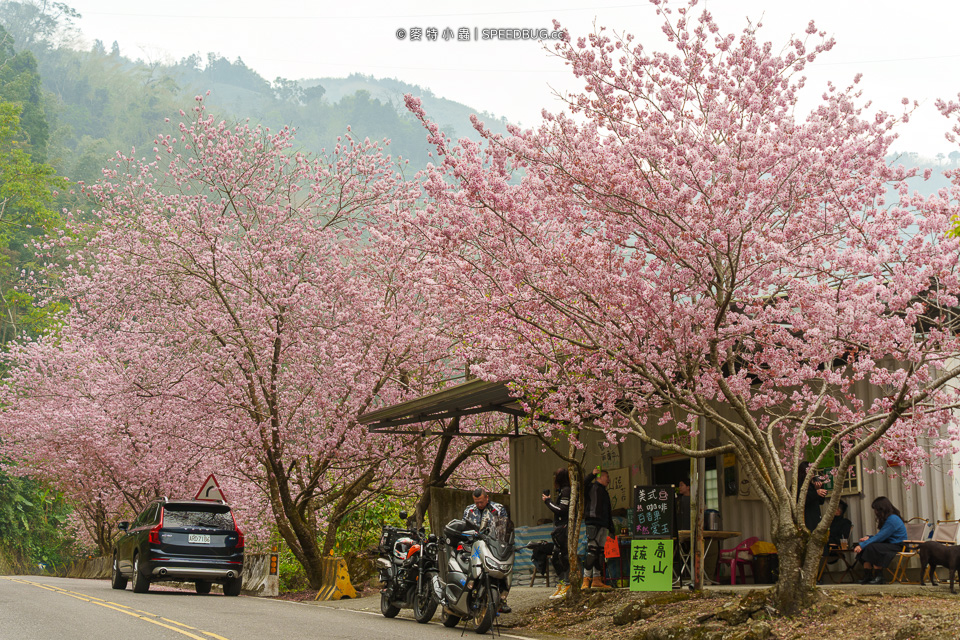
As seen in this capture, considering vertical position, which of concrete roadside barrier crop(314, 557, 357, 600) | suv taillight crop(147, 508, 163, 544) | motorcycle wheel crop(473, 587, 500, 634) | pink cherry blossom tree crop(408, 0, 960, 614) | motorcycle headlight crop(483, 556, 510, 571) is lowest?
concrete roadside barrier crop(314, 557, 357, 600)

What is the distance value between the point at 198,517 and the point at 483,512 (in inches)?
334

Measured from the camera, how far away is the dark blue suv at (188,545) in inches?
693

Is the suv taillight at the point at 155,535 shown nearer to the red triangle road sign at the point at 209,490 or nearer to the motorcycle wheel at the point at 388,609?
the red triangle road sign at the point at 209,490

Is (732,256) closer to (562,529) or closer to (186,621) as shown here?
(562,529)

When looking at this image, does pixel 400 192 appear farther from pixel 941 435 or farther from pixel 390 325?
pixel 941 435

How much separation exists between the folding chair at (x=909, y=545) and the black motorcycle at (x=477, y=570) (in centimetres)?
467

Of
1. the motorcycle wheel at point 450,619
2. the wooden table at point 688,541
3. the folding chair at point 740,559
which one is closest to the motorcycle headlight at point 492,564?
the motorcycle wheel at point 450,619

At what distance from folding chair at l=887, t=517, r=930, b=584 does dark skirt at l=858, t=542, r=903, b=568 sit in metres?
0.08

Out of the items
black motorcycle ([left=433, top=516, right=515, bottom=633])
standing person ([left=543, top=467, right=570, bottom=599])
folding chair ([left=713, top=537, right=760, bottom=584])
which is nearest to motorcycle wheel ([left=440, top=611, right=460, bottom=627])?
black motorcycle ([left=433, top=516, right=515, bottom=633])

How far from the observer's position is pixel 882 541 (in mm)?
10930

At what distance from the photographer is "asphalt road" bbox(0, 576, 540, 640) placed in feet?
33.9

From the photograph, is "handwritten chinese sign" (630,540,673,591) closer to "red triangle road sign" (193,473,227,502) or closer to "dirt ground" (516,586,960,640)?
"dirt ground" (516,586,960,640)

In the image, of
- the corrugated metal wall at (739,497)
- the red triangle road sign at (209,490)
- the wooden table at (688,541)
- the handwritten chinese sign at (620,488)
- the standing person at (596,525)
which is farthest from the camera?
the red triangle road sign at (209,490)

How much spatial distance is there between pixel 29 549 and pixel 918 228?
164 feet
